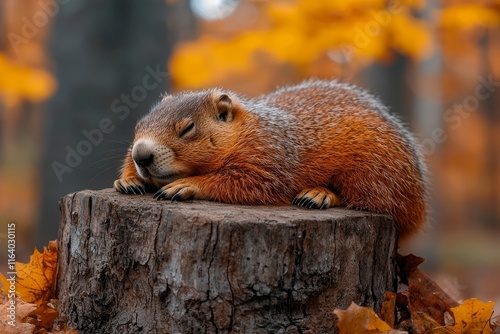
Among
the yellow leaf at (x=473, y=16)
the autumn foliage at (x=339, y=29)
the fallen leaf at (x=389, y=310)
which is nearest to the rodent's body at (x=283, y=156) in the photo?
the fallen leaf at (x=389, y=310)

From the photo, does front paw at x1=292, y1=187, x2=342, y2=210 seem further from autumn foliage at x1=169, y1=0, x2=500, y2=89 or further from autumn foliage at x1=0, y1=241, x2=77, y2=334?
autumn foliage at x1=169, y1=0, x2=500, y2=89

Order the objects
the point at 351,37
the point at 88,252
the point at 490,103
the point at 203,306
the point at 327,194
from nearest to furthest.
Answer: the point at 203,306 < the point at 88,252 < the point at 327,194 < the point at 351,37 < the point at 490,103

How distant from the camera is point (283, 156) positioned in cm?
443

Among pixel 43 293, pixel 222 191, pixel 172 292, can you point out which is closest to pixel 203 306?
pixel 172 292

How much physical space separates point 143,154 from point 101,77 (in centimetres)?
533

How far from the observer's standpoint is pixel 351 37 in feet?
29.4

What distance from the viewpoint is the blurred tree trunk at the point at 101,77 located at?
29.2 ft

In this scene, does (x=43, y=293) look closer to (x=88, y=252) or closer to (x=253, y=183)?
(x=88, y=252)

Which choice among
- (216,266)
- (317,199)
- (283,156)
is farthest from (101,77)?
(216,266)

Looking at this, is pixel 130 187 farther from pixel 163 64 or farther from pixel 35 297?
pixel 163 64

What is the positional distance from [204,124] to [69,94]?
17.7 ft

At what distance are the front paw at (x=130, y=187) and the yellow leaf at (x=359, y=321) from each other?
156 cm

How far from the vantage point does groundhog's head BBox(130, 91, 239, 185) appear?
13.4ft

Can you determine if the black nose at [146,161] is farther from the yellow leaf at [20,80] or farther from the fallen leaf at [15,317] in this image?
the yellow leaf at [20,80]
